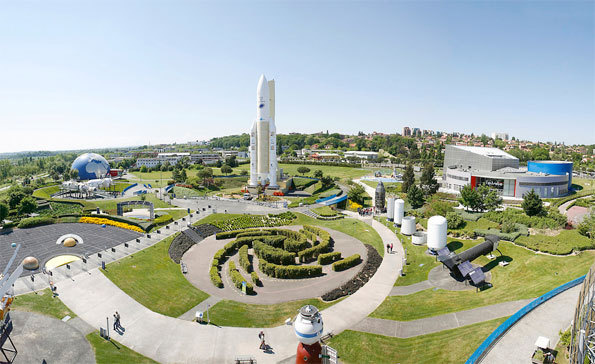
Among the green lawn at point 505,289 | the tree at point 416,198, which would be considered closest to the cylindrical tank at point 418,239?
the green lawn at point 505,289

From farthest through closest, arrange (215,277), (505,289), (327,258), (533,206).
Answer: (533,206) → (327,258) → (215,277) → (505,289)

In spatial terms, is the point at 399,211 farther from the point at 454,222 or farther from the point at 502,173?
the point at 502,173

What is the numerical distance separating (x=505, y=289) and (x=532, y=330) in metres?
8.28

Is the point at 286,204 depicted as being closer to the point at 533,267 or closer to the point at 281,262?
the point at 281,262

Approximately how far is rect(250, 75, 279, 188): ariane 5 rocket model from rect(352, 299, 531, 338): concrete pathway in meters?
61.8

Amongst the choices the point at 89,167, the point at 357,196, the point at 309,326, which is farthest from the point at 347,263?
the point at 89,167

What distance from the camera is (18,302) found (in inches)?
1132

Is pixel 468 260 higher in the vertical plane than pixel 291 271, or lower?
higher

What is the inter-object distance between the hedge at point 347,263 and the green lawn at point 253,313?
23.3 feet

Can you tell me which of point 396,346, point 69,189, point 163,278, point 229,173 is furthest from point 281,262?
point 229,173

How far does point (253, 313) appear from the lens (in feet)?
A: 92.4

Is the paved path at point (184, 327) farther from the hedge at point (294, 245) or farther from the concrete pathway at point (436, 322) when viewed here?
the hedge at point (294, 245)

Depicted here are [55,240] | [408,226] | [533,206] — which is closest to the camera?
[55,240]

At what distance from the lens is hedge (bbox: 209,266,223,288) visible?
109 feet
